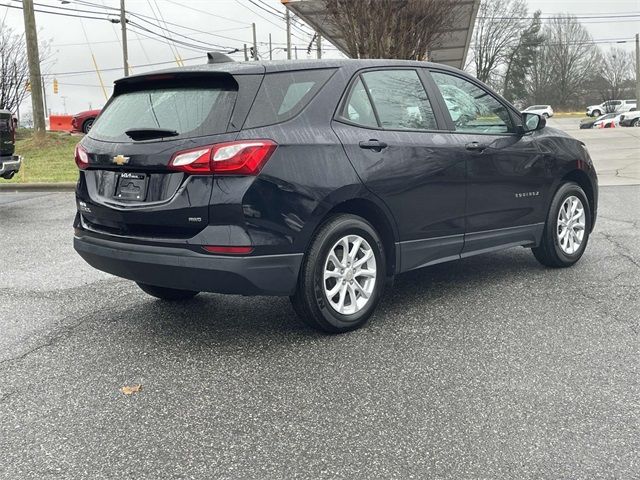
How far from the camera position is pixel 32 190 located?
1334 cm

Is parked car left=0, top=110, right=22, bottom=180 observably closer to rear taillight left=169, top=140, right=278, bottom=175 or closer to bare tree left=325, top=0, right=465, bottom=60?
rear taillight left=169, top=140, right=278, bottom=175

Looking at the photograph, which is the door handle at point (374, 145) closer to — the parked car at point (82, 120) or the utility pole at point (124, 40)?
the parked car at point (82, 120)

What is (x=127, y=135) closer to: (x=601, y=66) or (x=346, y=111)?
(x=346, y=111)

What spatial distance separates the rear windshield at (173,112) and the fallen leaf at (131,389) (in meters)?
1.41

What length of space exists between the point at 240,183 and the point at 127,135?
0.90m

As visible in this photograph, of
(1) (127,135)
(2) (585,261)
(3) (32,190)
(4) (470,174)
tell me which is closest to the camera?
(1) (127,135)

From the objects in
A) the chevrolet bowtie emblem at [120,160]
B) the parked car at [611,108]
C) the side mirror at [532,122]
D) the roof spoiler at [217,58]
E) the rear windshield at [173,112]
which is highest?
the roof spoiler at [217,58]

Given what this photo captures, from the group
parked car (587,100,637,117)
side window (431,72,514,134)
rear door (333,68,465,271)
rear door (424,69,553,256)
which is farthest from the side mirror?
parked car (587,100,637,117)

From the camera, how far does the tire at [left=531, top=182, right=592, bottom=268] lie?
228 inches

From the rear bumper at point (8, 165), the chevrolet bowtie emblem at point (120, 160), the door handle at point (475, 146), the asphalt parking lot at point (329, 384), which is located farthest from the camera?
the rear bumper at point (8, 165)

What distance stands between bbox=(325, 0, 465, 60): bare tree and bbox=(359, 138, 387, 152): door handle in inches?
524

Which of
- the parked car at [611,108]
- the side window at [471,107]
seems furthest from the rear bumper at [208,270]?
the parked car at [611,108]

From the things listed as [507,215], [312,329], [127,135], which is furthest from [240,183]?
[507,215]

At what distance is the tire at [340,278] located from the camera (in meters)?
4.05
